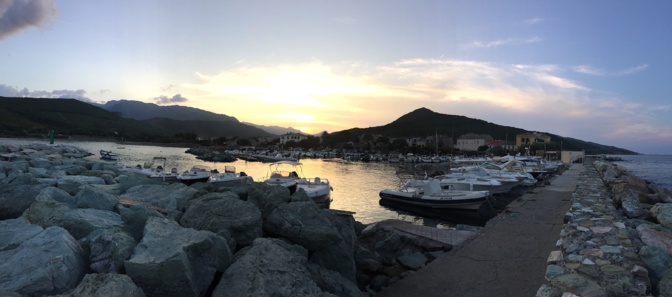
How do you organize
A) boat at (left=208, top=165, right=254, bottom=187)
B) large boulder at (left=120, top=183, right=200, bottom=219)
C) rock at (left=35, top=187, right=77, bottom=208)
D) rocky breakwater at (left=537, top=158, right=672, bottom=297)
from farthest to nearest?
boat at (left=208, top=165, right=254, bottom=187) < large boulder at (left=120, top=183, right=200, bottom=219) < rock at (left=35, top=187, right=77, bottom=208) < rocky breakwater at (left=537, top=158, right=672, bottom=297)

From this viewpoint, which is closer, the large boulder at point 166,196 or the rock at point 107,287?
the rock at point 107,287

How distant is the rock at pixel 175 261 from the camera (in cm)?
416

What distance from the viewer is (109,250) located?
4.60 m

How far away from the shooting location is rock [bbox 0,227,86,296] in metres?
3.89

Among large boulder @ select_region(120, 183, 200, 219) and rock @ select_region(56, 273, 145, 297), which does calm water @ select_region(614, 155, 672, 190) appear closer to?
large boulder @ select_region(120, 183, 200, 219)

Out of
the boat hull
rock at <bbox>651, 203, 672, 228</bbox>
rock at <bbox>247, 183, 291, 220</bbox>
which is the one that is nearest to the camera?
rock at <bbox>247, 183, 291, 220</bbox>

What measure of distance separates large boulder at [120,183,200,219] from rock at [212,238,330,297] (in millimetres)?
3023

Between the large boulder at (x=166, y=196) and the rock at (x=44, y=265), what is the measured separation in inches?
111

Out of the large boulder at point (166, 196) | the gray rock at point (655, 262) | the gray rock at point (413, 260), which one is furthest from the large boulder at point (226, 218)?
the gray rock at point (655, 262)

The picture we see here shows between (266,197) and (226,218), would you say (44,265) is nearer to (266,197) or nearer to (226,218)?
(226,218)

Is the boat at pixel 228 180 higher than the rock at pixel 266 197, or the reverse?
the rock at pixel 266 197

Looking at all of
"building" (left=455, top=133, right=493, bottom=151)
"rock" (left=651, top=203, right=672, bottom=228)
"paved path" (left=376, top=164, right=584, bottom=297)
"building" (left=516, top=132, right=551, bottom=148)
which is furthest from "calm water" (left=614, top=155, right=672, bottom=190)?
"building" (left=455, top=133, right=493, bottom=151)

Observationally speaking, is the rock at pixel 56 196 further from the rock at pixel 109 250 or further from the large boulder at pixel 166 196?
the rock at pixel 109 250

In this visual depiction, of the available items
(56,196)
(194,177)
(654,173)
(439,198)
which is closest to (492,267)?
(56,196)
